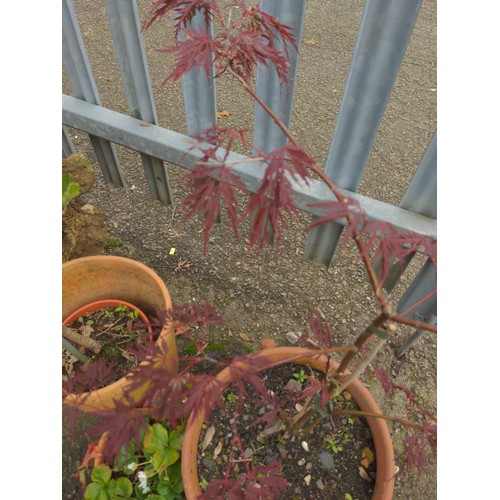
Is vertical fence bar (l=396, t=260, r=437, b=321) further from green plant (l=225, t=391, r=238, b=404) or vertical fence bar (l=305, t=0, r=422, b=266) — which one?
green plant (l=225, t=391, r=238, b=404)

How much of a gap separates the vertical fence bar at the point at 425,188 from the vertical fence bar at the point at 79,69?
128cm

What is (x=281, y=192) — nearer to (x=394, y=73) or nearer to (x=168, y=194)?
(x=394, y=73)

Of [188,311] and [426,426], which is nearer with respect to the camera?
[426,426]

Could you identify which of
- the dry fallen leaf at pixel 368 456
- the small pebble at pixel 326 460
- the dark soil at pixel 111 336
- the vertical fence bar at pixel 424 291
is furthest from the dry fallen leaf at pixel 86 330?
the vertical fence bar at pixel 424 291

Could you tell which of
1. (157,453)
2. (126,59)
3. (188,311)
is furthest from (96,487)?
(126,59)

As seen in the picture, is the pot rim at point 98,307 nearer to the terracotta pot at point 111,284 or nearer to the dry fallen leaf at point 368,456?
the terracotta pot at point 111,284

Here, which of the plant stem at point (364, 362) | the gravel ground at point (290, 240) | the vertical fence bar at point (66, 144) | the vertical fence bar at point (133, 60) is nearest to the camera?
the plant stem at point (364, 362)

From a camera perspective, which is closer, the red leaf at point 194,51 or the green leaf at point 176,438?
the red leaf at point 194,51

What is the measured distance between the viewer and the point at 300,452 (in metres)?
1.13

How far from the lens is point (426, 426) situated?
881 mm

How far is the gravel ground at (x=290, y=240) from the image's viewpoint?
5.22ft

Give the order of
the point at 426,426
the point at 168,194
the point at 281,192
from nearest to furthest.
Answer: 1. the point at 281,192
2. the point at 426,426
3. the point at 168,194

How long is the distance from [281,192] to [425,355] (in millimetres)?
1287

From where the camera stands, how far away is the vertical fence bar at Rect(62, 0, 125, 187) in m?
1.42
